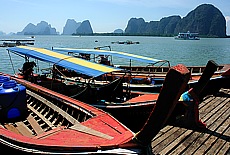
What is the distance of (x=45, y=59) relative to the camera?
10312mm

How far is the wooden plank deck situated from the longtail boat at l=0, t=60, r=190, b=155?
1764 mm

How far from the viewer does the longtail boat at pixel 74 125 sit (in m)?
3.93

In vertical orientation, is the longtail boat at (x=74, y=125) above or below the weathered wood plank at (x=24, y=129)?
above

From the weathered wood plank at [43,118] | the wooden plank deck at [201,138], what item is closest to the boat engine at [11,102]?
the weathered wood plank at [43,118]

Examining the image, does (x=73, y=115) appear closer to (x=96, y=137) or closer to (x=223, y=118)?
(x=96, y=137)

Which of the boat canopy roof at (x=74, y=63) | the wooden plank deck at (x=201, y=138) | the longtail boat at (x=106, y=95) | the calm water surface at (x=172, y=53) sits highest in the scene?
the boat canopy roof at (x=74, y=63)

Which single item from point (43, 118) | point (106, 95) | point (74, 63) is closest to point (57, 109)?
point (43, 118)

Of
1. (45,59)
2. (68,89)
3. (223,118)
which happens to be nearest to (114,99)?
(68,89)

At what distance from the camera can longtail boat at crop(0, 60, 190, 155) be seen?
12.9 feet

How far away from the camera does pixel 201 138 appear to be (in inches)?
271

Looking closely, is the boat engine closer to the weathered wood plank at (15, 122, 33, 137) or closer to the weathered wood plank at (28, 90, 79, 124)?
the weathered wood plank at (15, 122, 33, 137)

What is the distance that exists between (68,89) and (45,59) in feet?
5.17

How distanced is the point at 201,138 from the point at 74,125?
3.66 meters

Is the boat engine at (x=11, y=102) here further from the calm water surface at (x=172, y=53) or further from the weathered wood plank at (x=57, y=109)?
the calm water surface at (x=172, y=53)
